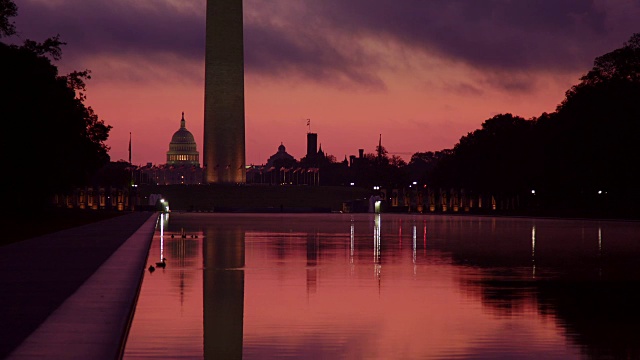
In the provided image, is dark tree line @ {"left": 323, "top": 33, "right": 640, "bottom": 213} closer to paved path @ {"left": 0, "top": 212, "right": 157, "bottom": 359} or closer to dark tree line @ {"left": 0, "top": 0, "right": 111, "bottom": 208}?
dark tree line @ {"left": 0, "top": 0, "right": 111, "bottom": 208}

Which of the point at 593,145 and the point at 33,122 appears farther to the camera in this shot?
the point at 593,145

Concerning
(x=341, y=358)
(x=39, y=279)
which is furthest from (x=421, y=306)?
(x=39, y=279)

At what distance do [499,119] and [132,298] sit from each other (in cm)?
12399

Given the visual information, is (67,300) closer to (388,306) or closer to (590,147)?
(388,306)

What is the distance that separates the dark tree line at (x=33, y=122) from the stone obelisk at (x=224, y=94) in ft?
179

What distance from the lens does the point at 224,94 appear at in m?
131

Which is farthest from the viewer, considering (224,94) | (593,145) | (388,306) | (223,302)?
(224,94)

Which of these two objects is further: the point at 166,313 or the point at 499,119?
the point at 499,119

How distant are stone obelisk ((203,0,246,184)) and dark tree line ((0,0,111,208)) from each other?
5443cm

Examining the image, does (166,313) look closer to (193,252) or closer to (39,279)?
(39,279)

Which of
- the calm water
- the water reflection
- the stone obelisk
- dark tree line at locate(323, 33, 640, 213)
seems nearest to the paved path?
the calm water

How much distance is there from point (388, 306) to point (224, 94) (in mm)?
115155

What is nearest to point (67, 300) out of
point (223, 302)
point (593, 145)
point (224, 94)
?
point (223, 302)

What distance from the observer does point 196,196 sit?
466 ft
